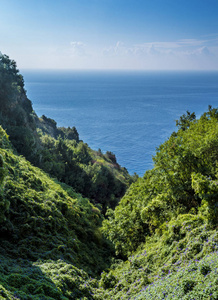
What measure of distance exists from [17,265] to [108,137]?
319ft

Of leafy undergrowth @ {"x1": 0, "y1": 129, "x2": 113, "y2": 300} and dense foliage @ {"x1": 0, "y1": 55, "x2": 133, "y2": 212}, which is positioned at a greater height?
dense foliage @ {"x1": 0, "y1": 55, "x2": 133, "y2": 212}

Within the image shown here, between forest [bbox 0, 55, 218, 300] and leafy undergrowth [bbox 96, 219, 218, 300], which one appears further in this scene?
forest [bbox 0, 55, 218, 300]

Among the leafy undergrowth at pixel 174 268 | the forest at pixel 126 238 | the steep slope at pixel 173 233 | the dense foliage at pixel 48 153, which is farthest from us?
the dense foliage at pixel 48 153

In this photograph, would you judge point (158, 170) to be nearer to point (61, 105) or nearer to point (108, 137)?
point (108, 137)

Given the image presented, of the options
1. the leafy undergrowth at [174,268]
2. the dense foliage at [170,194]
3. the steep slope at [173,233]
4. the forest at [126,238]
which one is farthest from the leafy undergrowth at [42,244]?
the dense foliage at [170,194]

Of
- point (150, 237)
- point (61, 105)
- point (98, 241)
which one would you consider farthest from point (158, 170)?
point (61, 105)

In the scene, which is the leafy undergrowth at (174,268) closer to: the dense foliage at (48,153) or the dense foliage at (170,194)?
the dense foliage at (170,194)

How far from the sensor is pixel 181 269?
10992 mm

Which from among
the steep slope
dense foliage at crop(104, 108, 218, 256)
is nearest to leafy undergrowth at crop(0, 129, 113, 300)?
the steep slope

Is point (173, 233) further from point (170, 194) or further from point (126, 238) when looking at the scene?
point (126, 238)

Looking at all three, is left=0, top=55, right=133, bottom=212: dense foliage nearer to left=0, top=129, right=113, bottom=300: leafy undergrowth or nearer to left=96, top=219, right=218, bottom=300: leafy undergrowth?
left=0, top=129, right=113, bottom=300: leafy undergrowth

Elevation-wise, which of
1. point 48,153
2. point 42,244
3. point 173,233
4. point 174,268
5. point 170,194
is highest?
point 170,194

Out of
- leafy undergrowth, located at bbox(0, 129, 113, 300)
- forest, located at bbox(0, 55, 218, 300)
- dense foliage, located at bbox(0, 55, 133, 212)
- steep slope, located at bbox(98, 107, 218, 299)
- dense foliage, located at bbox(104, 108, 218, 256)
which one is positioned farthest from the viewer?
dense foliage, located at bbox(0, 55, 133, 212)

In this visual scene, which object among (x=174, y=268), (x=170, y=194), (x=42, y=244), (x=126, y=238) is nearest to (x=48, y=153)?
(x=126, y=238)
